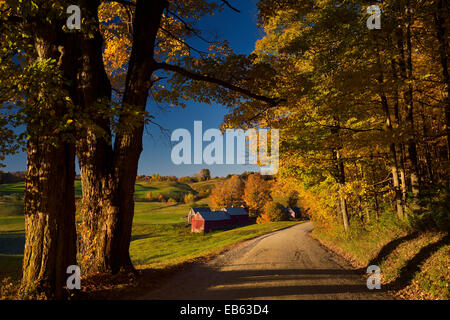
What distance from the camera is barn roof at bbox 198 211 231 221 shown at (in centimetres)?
5331

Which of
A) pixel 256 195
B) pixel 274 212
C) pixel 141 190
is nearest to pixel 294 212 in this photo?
pixel 256 195

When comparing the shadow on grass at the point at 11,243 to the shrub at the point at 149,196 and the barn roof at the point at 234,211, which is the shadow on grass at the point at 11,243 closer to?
the barn roof at the point at 234,211

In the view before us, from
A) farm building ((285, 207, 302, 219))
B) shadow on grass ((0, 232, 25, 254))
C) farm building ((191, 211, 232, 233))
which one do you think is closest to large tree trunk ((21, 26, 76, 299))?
farm building ((191, 211, 232, 233))

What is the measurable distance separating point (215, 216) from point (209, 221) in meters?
2.81

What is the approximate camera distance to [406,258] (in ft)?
24.0

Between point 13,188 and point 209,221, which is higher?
point 13,188

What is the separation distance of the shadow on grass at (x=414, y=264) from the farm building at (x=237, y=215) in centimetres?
5325

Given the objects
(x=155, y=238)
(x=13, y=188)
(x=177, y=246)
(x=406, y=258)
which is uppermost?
(x=406, y=258)

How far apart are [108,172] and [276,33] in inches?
510

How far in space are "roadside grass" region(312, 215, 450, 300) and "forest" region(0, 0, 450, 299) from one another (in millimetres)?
480

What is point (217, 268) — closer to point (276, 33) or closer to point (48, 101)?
point (48, 101)

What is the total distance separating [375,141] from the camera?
8.46 metres

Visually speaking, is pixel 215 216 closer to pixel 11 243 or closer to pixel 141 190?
pixel 11 243

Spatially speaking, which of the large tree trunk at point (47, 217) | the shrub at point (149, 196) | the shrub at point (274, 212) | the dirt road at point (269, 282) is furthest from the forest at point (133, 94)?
the shrub at point (149, 196)
